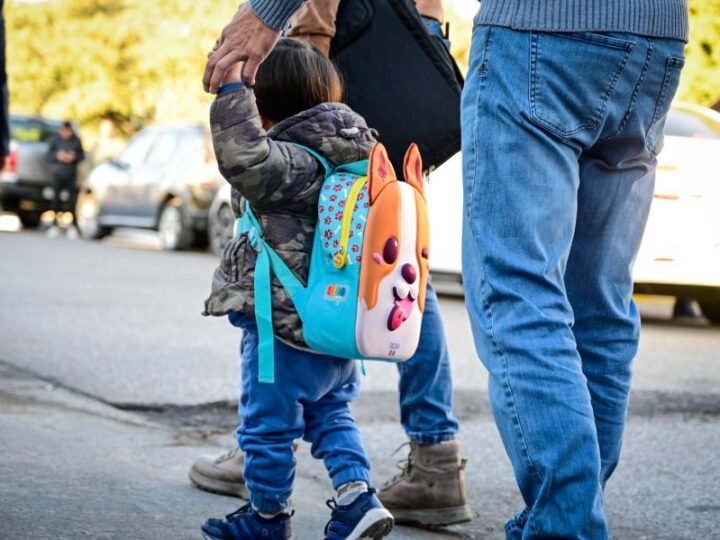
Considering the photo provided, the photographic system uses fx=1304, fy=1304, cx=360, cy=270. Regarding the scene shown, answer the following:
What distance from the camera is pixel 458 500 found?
137 inches

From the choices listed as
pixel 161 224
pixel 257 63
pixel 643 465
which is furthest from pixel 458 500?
pixel 161 224

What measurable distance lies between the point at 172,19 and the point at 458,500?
1185 inches

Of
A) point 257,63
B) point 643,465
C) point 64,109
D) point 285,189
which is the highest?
point 257,63

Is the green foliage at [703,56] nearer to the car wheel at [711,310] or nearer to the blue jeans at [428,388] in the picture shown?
the car wheel at [711,310]

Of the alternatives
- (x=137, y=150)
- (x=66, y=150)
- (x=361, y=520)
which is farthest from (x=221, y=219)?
(x=361, y=520)

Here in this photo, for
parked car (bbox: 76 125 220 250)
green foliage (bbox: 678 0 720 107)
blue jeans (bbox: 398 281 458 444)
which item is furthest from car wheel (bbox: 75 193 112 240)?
blue jeans (bbox: 398 281 458 444)

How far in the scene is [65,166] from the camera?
67.2 feet

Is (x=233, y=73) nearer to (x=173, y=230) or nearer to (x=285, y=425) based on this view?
(x=285, y=425)

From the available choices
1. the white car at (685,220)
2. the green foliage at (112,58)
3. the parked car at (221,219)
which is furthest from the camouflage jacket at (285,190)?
the green foliage at (112,58)

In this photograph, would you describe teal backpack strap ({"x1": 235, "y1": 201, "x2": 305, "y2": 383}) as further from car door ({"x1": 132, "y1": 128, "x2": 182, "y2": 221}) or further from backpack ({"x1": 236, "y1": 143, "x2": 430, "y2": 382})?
car door ({"x1": 132, "y1": 128, "x2": 182, "y2": 221})

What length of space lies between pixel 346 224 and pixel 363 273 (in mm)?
114

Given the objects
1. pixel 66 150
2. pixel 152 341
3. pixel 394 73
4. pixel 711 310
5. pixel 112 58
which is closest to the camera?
pixel 394 73

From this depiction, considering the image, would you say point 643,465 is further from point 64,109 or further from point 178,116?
point 64,109

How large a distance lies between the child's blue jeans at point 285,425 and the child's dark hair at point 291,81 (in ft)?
1.67
